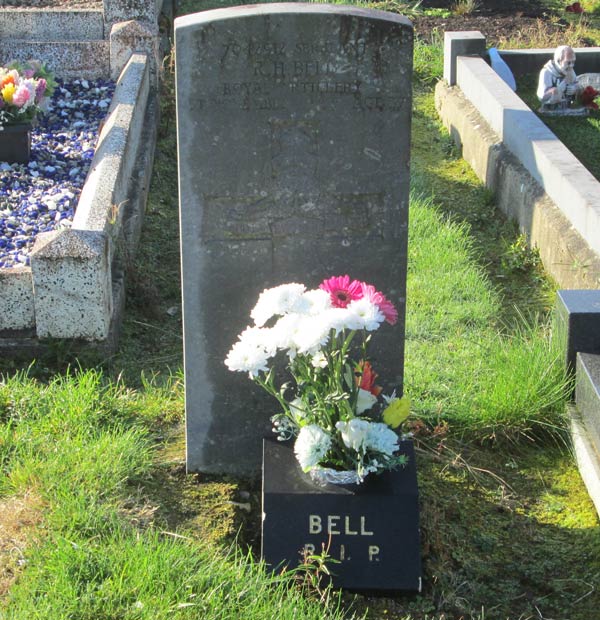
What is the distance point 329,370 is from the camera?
3416mm

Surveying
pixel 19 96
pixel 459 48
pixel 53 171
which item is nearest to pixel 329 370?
pixel 53 171

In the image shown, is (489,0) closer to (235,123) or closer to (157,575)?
(235,123)

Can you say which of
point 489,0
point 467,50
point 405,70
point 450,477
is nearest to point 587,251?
point 450,477

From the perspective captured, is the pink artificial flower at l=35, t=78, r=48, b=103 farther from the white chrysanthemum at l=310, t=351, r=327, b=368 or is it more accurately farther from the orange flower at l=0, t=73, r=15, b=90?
the white chrysanthemum at l=310, t=351, r=327, b=368

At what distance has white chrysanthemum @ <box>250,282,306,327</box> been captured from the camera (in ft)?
11.0

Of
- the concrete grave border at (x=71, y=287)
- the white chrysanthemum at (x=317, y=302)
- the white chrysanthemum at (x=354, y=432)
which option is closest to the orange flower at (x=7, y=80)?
the concrete grave border at (x=71, y=287)

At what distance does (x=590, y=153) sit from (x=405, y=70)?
453 centimetres

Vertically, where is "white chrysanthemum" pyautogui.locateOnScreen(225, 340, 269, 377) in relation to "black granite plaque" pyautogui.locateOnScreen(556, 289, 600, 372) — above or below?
above

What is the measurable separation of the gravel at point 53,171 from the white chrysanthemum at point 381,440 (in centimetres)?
268

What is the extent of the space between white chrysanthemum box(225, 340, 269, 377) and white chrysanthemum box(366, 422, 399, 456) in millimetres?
395

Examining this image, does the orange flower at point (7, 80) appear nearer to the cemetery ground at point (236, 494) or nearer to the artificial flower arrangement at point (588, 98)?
the cemetery ground at point (236, 494)

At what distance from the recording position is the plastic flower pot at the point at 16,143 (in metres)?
6.78

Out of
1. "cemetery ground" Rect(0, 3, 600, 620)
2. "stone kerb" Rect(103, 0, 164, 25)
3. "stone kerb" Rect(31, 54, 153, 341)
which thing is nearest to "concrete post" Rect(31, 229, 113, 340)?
"stone kerb" Rect(31, 54, 153, 341)

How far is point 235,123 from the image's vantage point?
3576 millimetres
